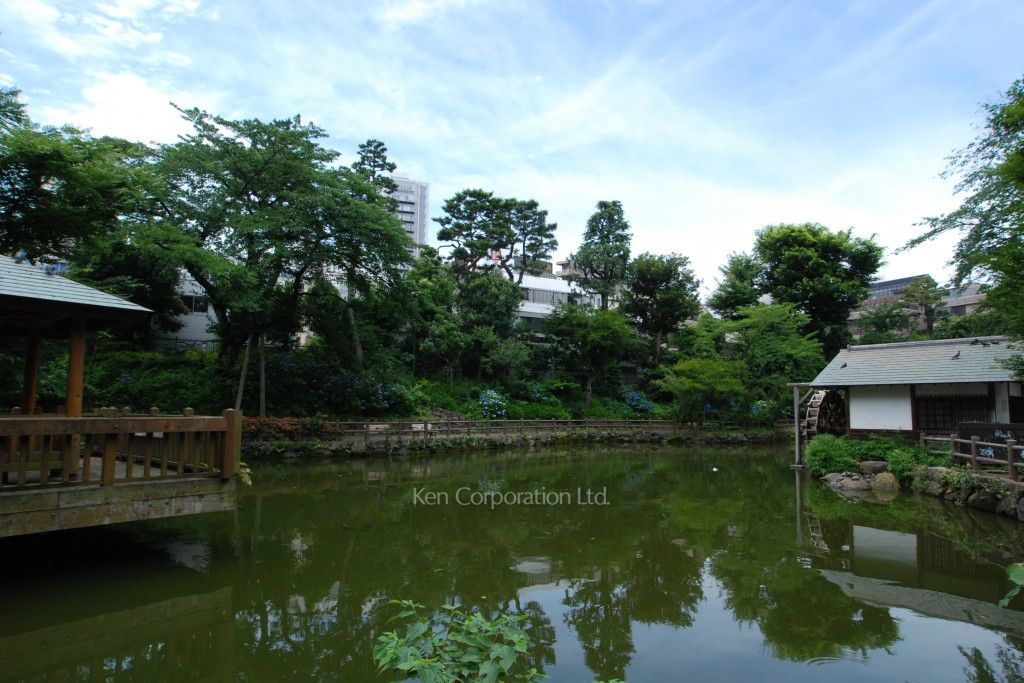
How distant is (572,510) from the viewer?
1057cm

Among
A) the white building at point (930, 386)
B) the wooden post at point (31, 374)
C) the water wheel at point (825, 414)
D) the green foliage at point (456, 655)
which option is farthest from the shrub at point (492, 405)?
the green foliage at point (456, 655)

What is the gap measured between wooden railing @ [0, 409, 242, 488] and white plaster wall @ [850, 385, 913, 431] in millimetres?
16557

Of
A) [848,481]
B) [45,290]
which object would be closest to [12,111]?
[45,290]

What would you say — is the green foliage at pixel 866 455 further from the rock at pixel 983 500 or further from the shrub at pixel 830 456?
the rock at pixel 983 500

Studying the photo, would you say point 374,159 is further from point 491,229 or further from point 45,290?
point 45,290

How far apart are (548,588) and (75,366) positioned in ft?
18.7

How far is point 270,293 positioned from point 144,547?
13.0 meters

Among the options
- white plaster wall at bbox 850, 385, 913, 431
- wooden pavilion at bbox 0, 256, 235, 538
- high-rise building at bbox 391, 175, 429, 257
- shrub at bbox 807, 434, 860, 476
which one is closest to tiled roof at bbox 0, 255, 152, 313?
wooden pavilion at bbox 0, 256, 235, 538

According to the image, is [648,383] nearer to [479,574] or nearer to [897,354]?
[897,354]

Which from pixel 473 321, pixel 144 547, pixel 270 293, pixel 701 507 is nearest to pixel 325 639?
pixel 144 547

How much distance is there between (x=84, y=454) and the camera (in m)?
5.86

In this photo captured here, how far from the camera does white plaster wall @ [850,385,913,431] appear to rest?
16234 millimetres

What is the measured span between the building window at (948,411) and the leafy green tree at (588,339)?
1465 cm

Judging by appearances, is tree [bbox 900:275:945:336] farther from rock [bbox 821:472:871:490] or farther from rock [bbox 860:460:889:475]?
rock [bbox 821:472:871:490]
